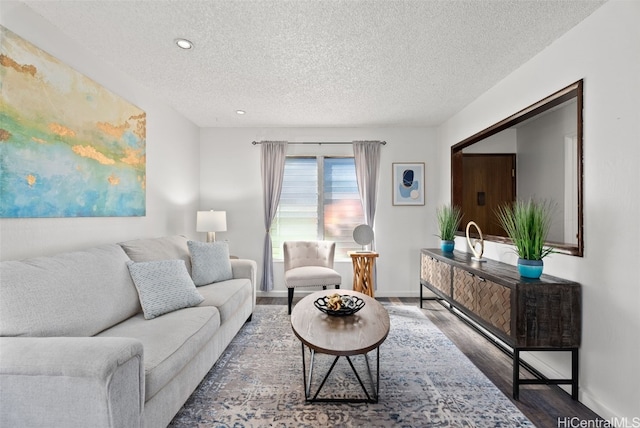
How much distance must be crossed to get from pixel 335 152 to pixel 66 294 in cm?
338

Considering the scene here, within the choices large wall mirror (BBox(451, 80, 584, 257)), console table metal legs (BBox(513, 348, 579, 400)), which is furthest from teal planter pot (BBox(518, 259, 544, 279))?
large wall mirror (BBox(451, 80, 584, 257))

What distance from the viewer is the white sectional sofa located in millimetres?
1046

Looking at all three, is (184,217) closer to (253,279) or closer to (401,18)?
(253,279)

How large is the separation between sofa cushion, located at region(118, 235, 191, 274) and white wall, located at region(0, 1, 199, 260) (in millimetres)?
244

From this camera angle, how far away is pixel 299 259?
12.4 ft

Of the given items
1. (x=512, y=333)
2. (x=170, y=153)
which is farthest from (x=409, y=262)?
(x=170, y=153)

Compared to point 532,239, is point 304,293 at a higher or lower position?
lower

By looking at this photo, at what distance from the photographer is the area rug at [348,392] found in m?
1.61

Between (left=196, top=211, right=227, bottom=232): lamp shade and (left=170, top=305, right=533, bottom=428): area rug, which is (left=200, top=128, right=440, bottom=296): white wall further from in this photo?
(left=170, top=305, right=533, bottom=428): area rug

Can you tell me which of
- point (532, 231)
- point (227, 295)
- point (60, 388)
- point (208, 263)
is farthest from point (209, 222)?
point (532, 231)

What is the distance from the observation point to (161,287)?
1.99 m

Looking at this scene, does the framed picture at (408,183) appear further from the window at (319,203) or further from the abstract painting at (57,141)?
the abstract painting at (57,141)

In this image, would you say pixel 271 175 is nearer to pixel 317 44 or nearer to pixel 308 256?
pixel 308 256

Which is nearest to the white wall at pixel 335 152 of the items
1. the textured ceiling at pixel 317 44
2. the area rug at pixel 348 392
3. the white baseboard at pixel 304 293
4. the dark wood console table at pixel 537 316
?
the white baseboard at pixel 304 293
